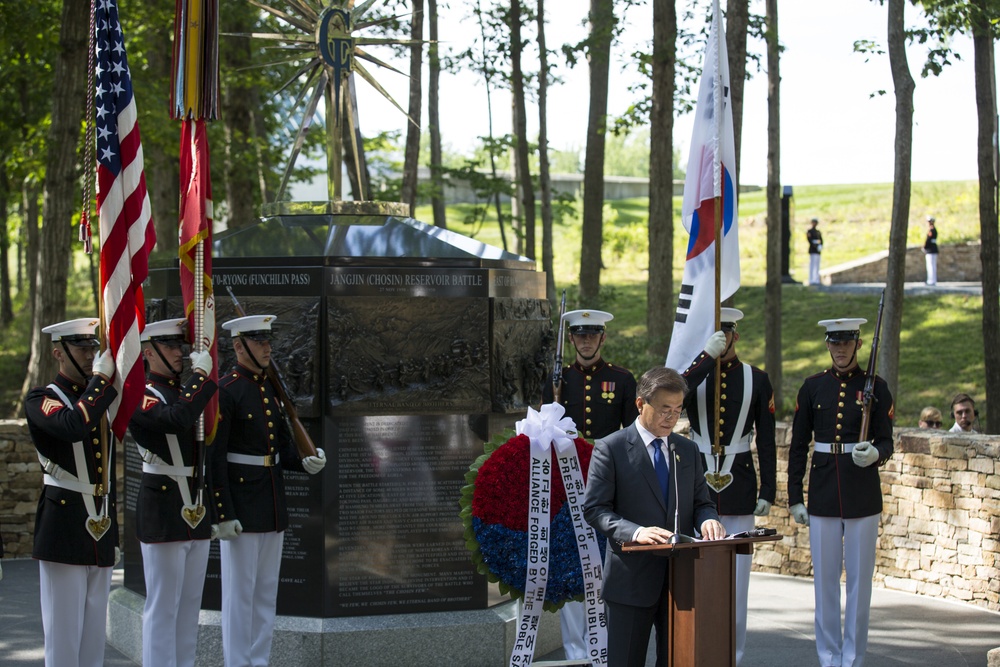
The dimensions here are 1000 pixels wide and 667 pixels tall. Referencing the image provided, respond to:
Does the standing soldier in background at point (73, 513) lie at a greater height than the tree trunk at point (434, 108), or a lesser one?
lesser

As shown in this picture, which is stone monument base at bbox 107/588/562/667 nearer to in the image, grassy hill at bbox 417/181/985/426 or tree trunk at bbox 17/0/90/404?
grassy hill at bbox 417/181/985/426

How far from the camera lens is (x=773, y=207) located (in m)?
18.2

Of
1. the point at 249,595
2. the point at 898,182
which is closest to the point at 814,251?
the point at 898,182

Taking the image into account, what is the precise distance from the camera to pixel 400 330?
745 centimetres

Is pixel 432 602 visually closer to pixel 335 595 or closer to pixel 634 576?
pixel 335 595

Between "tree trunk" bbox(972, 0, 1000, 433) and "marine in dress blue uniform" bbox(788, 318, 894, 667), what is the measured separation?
8006 mm

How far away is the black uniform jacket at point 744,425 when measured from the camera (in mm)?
7523

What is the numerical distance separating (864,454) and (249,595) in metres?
3.83

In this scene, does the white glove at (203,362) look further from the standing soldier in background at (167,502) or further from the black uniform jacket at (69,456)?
the black uniform jacket at (69,456)

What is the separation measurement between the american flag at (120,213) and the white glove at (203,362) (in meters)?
0.29

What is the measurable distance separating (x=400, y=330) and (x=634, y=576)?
2.87 meters

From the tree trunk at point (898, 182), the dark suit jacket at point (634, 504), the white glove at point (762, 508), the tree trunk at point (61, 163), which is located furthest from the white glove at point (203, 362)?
the tree trunk at point (898, 182)

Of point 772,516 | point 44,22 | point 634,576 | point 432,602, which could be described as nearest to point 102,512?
point 432,602

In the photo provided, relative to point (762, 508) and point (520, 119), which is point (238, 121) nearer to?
point (520, 119)
